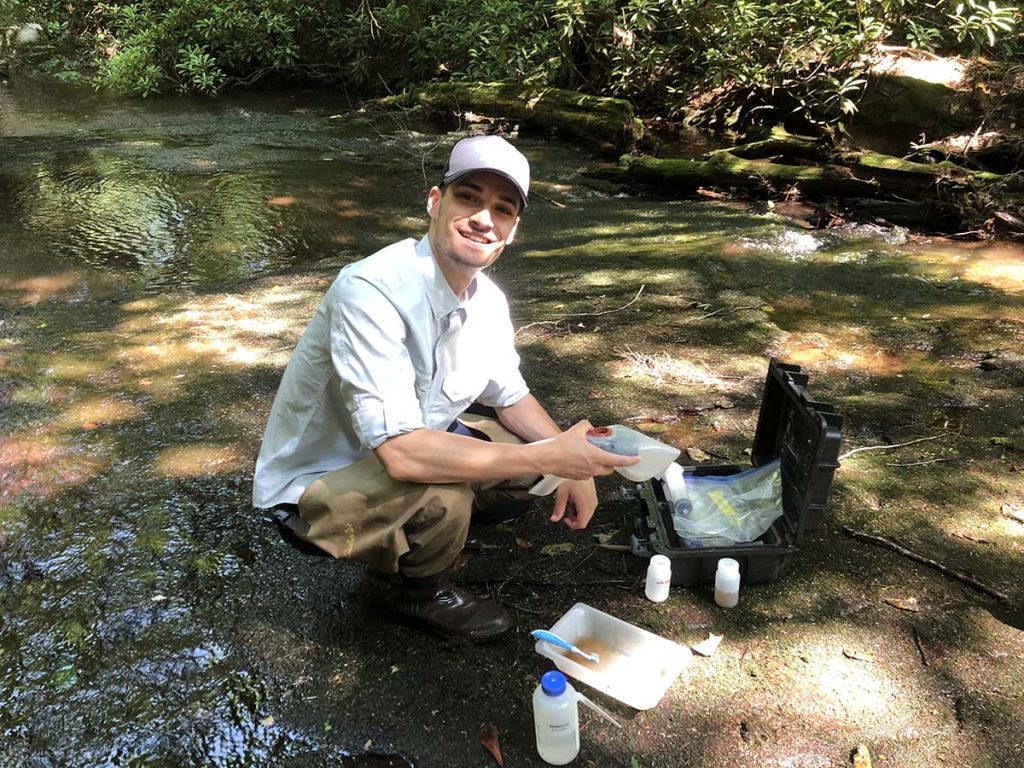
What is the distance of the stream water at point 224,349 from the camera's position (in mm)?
2039

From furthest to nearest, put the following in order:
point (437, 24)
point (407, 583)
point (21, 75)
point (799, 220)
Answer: point (21, 75) < point (437, 24) < point (799, 220) < point (407, 583)

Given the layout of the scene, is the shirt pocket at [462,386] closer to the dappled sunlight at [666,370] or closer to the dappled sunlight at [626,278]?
the dappled sunlight at [666,370]

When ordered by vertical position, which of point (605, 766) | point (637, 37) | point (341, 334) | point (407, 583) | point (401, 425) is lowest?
point (605, 766)

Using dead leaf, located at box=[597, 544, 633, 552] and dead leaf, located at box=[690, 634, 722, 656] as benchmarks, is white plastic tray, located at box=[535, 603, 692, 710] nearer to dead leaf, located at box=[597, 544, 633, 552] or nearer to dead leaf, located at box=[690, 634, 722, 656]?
dead leaf, located at box=[690, 634, 722, 656]

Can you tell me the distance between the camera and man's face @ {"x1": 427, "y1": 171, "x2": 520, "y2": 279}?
208cm

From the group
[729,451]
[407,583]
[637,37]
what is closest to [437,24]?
[637,37]

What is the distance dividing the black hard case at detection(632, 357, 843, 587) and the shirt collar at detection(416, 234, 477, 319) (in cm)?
103

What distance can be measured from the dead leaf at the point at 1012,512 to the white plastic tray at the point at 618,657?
4.66 ft

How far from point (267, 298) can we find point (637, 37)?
23.9ft

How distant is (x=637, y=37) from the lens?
32.6 ft

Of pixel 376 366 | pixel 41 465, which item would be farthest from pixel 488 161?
pixel 41 465

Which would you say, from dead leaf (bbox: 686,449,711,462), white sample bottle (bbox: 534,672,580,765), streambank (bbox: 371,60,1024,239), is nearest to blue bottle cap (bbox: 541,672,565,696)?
white sample bottle (bbox: 534,672,580,765)

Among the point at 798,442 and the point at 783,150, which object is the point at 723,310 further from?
the point at 783,150

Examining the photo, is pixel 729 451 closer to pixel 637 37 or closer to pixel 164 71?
pixel 637 37
